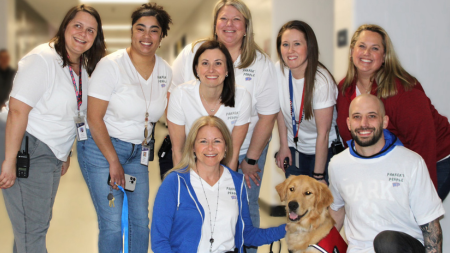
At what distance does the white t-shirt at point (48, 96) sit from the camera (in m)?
2.13

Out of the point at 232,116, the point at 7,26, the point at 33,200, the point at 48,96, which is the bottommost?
the point at 33,200

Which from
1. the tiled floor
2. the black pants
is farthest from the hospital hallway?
the black pants

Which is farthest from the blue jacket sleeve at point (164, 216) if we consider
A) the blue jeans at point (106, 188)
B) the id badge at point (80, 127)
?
the id badge at point (80, 127)

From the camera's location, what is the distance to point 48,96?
2232mm

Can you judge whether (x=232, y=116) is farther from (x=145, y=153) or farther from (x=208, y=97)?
(x=145, y=153)

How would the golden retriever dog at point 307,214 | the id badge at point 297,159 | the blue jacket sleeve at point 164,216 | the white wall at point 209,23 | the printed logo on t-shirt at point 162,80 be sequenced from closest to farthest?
the blue jacket sleeve at point 164,216 < the golden retriever dog at point 307,214 < the printed logo on t-shirt at point 162,80 < the id badge at point 297,159 < the white wall at point 209,23

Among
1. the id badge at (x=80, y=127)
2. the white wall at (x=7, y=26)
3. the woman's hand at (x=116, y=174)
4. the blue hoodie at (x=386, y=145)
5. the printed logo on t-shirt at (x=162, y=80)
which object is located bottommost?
the woman's hand at (x=116, y=174)

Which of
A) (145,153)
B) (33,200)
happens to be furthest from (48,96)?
(145,153)

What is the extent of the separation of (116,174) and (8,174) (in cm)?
61

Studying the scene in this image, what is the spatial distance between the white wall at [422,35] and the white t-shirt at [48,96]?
256 centimetres

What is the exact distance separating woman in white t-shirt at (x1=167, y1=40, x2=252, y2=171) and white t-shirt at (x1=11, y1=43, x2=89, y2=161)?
630 millimetres

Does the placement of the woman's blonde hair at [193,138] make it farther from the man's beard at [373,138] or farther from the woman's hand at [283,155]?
the woman's hand at [283,155]

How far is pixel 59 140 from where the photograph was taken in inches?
90.7

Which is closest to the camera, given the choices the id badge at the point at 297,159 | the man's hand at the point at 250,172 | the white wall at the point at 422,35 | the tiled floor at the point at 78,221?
the man's hand at the point at 250,172
